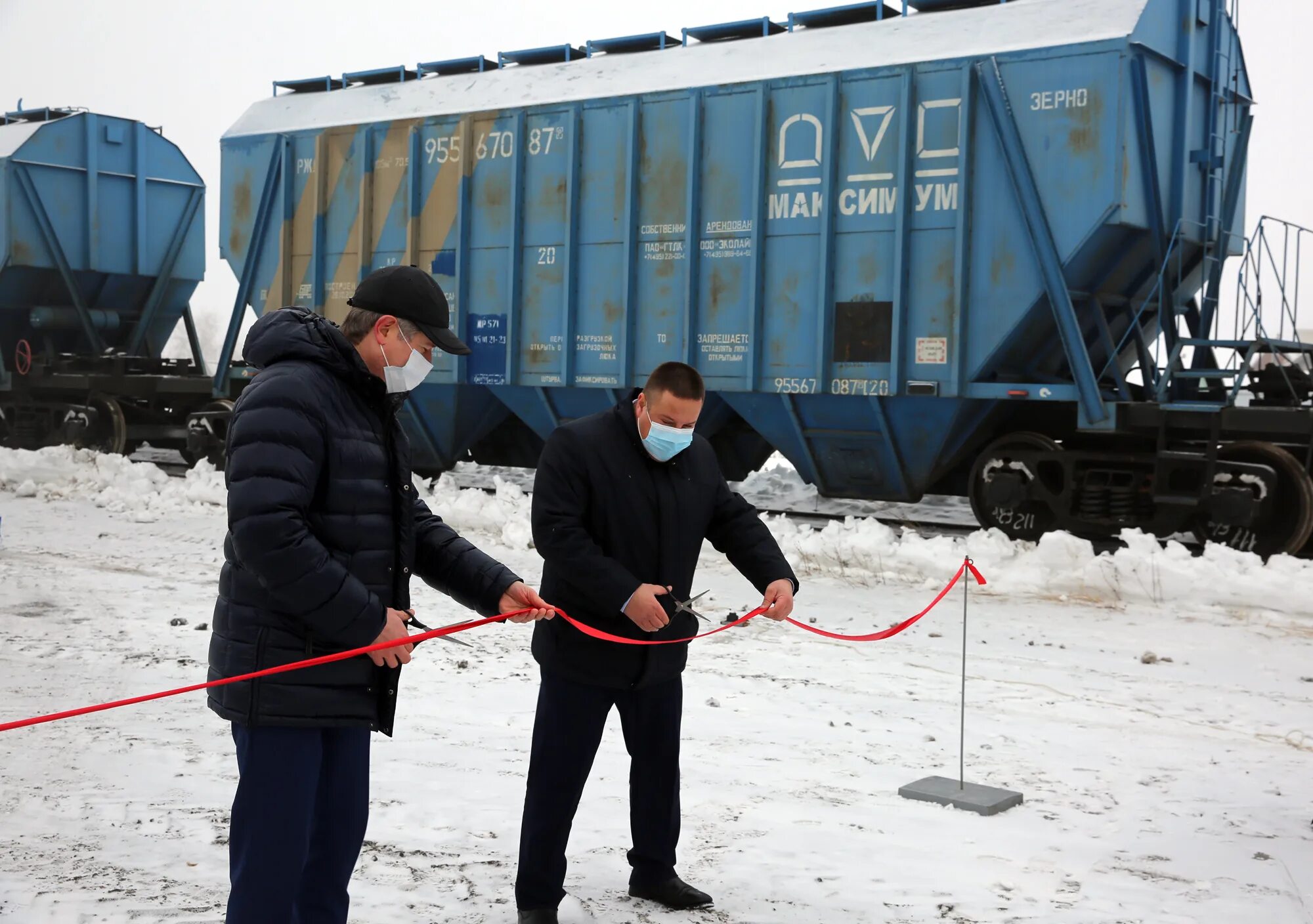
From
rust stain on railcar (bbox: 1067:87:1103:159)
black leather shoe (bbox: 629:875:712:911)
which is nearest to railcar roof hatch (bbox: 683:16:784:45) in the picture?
rust stain on railcar (bbox: 1067:87:1103:159)

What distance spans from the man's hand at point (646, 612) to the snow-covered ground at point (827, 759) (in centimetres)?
93

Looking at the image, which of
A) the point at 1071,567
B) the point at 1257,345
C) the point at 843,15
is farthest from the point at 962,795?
the point at 843,15

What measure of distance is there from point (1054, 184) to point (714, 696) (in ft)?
19.5

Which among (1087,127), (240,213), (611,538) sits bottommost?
(611,538)

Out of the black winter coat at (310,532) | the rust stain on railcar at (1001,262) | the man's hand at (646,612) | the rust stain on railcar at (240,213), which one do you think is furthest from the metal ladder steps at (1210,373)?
the rust stain on railcar at (240,213)

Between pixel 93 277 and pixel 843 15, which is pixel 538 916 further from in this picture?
pixel 93 277

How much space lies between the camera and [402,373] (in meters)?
3.16

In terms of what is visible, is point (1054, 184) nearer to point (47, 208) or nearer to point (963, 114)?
point (963, 114)

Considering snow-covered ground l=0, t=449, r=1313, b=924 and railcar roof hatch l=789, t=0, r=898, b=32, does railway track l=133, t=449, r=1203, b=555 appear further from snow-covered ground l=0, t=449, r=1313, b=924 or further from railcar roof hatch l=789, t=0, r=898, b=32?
railcar roof hatch l=789, t=0, r=898, b=32

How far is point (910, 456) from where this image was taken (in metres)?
11.7

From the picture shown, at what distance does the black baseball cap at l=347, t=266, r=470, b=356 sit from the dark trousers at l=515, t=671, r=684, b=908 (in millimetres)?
1149

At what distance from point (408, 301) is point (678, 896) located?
200cm

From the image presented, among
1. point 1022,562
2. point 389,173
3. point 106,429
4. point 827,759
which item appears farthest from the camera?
point 106,429

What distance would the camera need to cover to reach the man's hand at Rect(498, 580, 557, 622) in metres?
3.38
